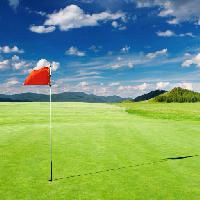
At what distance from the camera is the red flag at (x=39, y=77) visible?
1062 cm

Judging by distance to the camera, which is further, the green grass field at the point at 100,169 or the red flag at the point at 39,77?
the red flag at the point at 39,77

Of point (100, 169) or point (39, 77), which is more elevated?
point (39, 77)

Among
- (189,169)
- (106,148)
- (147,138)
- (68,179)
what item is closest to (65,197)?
(68,179)

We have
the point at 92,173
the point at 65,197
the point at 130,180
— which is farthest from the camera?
the point at 92,173

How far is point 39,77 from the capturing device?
35.3 feet

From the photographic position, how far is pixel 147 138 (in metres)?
19.4

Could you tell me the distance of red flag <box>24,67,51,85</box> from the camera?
10.6m

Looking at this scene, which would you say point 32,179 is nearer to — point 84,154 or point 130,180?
point 130,180

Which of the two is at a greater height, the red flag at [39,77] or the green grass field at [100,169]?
the red flag at [39,77]

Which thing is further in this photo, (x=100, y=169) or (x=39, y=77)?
(x=100, y=169)

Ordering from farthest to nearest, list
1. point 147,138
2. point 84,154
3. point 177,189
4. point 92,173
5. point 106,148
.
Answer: point 147,138, point 106,148, point 84,154, point 92,173, point 177,189

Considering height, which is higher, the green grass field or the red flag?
the red flag

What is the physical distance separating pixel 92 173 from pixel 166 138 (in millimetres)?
9647

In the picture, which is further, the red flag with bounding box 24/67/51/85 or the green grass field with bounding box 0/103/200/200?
the red flag with bounding box 24/67/51/85
